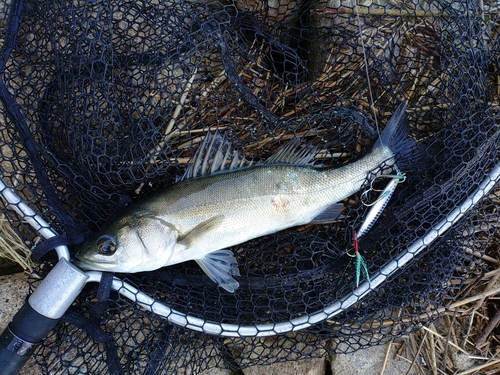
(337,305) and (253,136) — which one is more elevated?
(253,136)

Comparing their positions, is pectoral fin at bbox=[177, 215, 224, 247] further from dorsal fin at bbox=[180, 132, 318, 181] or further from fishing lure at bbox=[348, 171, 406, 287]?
fishing lure at bbox=[348, 171, 406, 287]

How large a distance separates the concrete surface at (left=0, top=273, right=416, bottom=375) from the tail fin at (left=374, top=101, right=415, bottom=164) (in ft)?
5.26

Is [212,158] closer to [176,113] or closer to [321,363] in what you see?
[176,113]

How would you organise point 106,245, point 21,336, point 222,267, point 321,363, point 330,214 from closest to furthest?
point 21,336, point 106,245, point 222,267, point 330,214, point 321,363

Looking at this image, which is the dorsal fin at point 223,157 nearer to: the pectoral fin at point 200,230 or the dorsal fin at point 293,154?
the dorsal fin at point 293,154

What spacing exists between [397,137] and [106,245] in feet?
7.00

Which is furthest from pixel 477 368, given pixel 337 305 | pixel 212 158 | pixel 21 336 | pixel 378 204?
pixel 21 336

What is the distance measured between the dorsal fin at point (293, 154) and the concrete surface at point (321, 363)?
1.56 metres

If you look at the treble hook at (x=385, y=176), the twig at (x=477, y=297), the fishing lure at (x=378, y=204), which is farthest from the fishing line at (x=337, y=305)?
the twig at (x=477, y=297)

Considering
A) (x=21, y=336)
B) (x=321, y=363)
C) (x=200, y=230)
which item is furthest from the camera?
(x=321, y=363)

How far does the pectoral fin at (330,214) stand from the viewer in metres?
3.20

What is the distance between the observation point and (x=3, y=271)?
356 cm

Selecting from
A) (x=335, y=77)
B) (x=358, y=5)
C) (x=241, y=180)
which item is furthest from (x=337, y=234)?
(x=358, y=5)

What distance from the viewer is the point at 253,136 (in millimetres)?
3336
